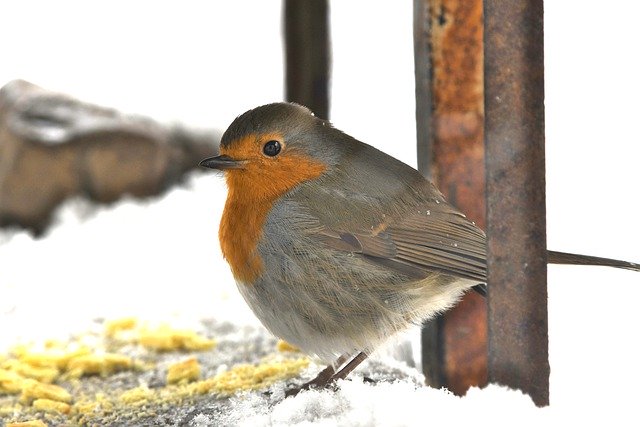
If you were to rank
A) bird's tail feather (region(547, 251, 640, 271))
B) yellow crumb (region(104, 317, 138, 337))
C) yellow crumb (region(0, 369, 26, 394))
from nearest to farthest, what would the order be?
1. bird's tail feather (region(547, 251, 640, 271))
2. yellow crumb (region(0, 369, 26, 394))
3. yellow crumb (region(104, 317, 138, 337))

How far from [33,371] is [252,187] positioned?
1103mm

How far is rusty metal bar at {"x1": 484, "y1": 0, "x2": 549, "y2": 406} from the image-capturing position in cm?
217

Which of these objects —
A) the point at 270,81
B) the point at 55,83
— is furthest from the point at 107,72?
the point at 270,81

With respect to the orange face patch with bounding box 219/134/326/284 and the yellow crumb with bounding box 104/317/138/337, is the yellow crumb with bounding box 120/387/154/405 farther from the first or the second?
the yellow crumb with bounding box 104/317/138/337

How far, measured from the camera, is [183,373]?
3141 millimetres

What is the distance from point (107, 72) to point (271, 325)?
4758 mm

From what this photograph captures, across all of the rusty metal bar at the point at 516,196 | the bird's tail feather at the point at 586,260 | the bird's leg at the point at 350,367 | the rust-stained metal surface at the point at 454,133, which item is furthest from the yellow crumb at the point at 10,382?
the bird's tail feather at the point at 586,260

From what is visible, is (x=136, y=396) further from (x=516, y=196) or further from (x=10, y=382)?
(x=516, y=196)

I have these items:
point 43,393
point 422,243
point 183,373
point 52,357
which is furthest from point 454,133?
point 52,357

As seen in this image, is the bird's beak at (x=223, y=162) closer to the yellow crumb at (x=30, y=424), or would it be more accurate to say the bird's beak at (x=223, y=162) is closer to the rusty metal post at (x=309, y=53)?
the yellow crumb at (x=30, y=424)

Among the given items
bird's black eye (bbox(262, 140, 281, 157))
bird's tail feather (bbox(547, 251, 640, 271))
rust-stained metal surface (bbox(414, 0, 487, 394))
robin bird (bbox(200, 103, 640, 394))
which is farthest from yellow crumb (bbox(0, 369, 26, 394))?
bird's tail feather (bbox(547, 251, 640, 271))

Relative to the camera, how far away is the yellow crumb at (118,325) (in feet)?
12.2

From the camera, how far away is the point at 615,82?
17.0 feet

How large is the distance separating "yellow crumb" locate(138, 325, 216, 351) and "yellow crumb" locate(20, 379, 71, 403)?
49 centimetres
